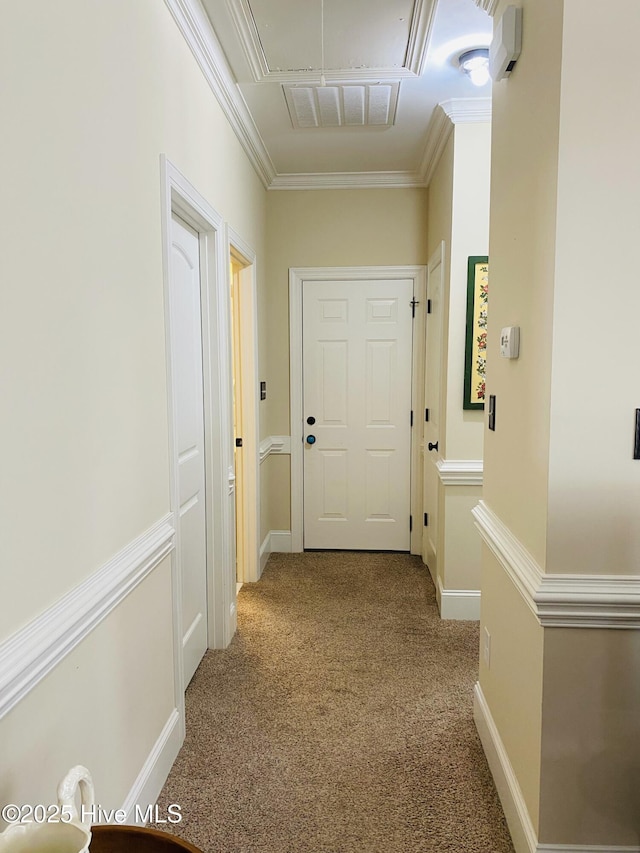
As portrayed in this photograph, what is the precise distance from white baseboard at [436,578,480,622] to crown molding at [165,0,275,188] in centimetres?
271

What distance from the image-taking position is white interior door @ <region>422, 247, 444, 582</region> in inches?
138

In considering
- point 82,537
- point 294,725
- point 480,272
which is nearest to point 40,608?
point 82,537

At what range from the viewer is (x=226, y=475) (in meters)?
2.77

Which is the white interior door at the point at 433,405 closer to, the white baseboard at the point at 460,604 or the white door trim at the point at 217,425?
the white baseboard at the point at 460,604

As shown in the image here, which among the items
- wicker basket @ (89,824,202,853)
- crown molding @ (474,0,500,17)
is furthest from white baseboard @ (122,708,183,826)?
crown molding @ (474,0,500,17)

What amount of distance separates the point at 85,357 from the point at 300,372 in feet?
9.54

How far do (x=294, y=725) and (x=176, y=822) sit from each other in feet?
1.96

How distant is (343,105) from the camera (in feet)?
9.72

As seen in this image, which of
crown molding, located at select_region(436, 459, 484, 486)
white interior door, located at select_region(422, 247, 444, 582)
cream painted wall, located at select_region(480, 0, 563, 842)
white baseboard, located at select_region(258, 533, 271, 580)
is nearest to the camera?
cream painted wall, located at select_region(480, 0, 563, 842)

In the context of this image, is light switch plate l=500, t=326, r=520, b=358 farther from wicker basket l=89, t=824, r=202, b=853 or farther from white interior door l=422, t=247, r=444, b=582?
white interior door l=422, t=247, r=444, b=582

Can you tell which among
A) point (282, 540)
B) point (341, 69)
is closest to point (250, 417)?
point (282, 540)

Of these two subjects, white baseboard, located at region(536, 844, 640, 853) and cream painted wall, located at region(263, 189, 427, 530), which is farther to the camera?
cream painted wall, located at region(263, 189, 427, 530)

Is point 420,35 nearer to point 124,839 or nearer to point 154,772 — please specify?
point 124,839

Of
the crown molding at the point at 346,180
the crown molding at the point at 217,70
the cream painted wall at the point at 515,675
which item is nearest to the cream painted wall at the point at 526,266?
the cream painted wall at the point at 515,675
